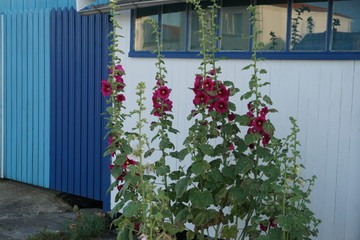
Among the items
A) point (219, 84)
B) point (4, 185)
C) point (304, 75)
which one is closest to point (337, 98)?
point (304, 75)

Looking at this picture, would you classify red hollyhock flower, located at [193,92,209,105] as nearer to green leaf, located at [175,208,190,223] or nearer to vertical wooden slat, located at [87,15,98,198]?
green leaf, located at [175,208,190,223]

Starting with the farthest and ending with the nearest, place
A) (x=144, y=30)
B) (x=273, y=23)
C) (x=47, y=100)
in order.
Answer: (x=47, y=100)
(x=144, y=30)
(x=273, y=23)

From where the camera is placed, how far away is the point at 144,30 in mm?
6281

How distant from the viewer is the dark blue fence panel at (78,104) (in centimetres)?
694

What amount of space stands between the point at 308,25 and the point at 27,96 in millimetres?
4704

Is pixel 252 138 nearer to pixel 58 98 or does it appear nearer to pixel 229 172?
pixel 229 172

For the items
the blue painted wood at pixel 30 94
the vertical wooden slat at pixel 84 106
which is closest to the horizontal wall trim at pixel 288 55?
the vertical wooden slat at pixel 84 106

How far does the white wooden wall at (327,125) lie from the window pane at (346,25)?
15 centimetres

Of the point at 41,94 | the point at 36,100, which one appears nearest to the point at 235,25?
the point at 41,94

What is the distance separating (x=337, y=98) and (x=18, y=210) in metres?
4.53

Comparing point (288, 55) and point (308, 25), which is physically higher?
point (308, 25)

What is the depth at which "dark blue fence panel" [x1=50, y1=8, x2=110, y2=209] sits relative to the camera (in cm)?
694

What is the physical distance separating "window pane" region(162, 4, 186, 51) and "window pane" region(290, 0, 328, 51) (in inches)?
53.5

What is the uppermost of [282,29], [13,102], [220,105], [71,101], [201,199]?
[282,29]
